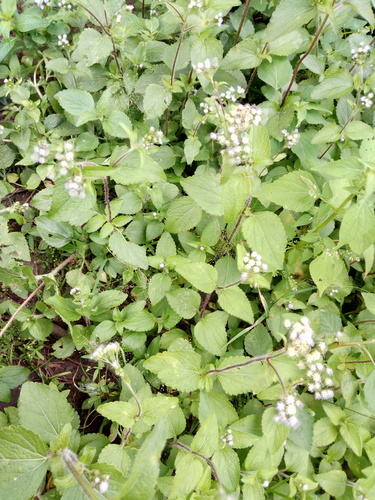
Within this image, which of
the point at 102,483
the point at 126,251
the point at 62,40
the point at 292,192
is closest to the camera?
the point at 102,483

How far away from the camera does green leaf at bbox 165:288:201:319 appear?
3.12 m

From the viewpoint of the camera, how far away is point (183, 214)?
3311 mm

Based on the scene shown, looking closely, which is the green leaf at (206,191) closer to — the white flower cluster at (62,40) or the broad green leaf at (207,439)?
the broad green leaf at (207,439)

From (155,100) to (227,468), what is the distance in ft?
9.61

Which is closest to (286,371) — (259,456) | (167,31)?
(259,456)

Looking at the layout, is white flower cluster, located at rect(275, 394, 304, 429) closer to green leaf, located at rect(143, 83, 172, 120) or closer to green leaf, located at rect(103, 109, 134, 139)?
green leaf, located at rect(103, 109, 134, 139)

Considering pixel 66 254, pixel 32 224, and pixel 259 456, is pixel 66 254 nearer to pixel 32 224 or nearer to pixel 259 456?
pixel 32 224

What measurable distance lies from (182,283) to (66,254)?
1.15 m

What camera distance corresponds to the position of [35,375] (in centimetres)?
341

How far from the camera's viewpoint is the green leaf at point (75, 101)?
2.95m

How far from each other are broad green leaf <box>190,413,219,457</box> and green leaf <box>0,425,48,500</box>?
935 mm

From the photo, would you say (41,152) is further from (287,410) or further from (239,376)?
(287,410)

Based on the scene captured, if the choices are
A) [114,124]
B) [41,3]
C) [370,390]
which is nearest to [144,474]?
[370,390]

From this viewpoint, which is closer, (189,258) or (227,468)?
(227,468)
